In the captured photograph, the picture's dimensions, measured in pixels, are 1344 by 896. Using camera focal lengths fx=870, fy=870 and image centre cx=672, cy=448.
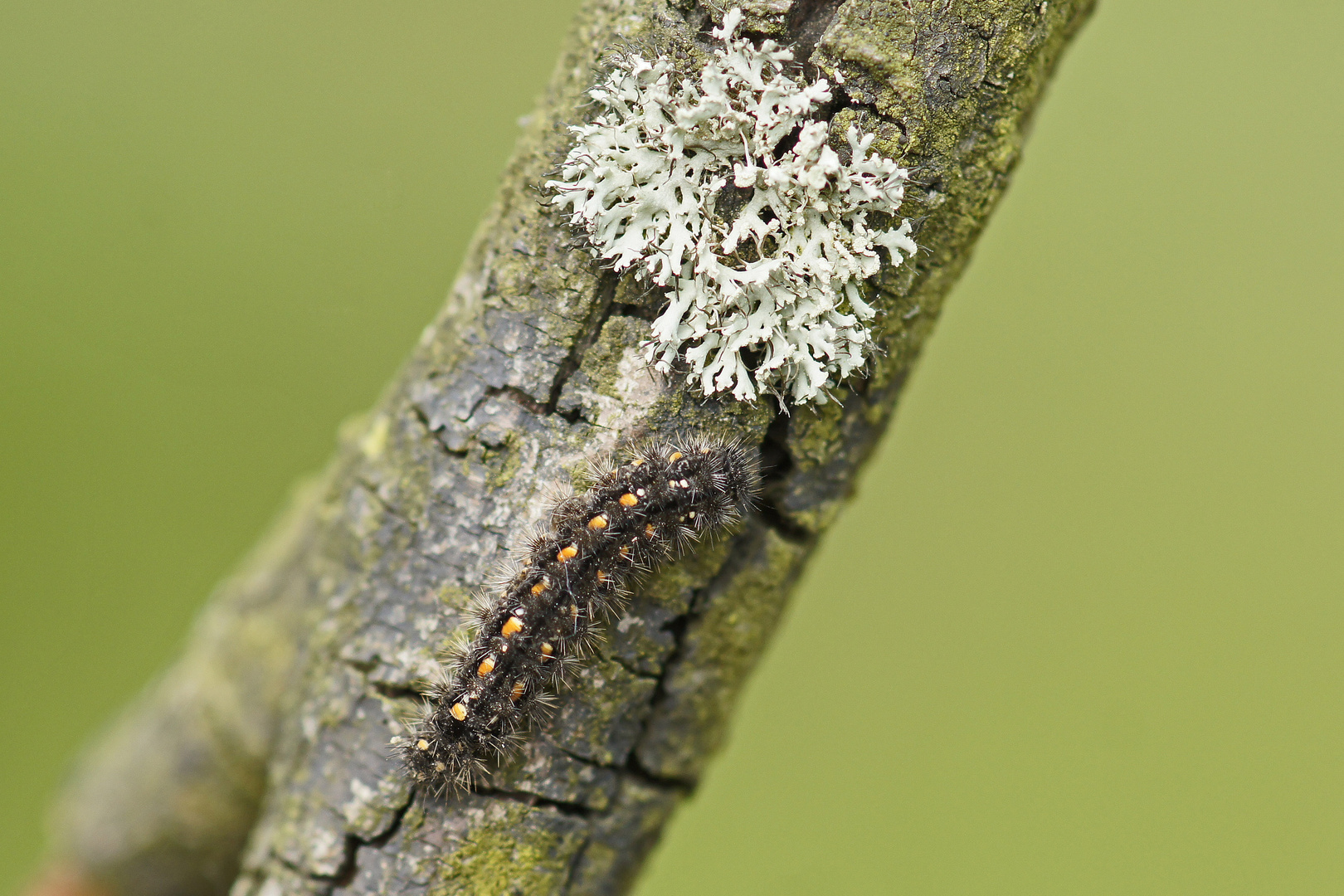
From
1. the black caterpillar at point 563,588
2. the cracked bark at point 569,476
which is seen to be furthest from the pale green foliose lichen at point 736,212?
the black caterpillar at point 563,588

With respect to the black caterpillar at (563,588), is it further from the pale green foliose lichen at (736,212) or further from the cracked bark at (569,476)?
the pale green foliose lichen at (736,212)

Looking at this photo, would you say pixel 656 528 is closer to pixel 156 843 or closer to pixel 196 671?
pixel 196 671

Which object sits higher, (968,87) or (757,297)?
(968,87)

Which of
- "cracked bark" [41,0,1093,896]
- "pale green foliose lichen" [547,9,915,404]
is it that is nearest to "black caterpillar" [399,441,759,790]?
"cracked bark" [41,0,1093,896]

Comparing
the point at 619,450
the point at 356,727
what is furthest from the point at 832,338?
the point at 356,727

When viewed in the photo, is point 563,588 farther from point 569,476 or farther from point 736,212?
point 736,212
